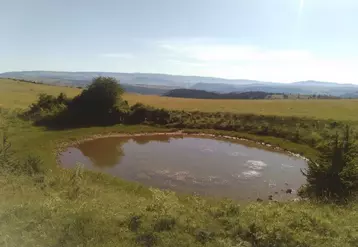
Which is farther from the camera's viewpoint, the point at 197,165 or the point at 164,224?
the point at 197,165

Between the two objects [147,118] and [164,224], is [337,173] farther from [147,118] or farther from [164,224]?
[147,118]

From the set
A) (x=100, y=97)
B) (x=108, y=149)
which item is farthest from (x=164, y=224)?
Answer: (x=100, y=97)

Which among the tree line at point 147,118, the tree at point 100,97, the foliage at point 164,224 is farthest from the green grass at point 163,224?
the tree at point 100,97

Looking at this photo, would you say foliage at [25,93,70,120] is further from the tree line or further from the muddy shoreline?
the muddy shoreline

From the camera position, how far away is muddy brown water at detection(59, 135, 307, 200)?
2402 centimetres

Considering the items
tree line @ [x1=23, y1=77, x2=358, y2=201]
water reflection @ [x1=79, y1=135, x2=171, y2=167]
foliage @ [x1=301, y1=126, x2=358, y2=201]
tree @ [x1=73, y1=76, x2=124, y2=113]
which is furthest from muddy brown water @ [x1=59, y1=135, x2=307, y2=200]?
tree @ [x1=73, y1=76, x2=124, y2=113]

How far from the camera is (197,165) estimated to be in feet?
98.0

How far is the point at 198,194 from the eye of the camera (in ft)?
73.1

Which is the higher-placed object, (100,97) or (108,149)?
(100,97)

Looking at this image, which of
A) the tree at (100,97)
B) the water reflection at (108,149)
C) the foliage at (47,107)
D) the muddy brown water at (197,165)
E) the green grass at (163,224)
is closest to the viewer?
the green grass at (163,224)

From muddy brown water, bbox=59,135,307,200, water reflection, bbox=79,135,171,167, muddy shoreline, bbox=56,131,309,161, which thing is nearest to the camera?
muddy brown water, bbox=59,135,307,200

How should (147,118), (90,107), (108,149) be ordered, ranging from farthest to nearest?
(147,118) → (90,107) → (108,149)

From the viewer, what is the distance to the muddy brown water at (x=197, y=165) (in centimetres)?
2402

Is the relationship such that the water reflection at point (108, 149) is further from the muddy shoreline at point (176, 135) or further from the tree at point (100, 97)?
the tree at point (100, 97)
